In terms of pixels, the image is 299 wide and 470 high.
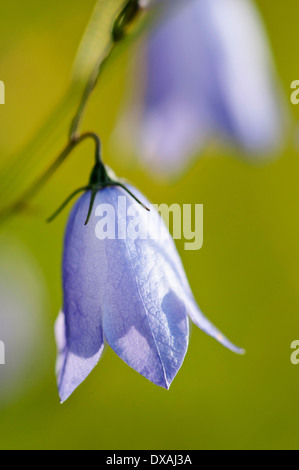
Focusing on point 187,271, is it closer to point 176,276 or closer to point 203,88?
point 203,88

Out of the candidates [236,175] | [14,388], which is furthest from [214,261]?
[14,388]

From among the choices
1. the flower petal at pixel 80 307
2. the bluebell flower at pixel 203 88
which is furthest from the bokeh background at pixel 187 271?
the flower petal at pixel 80 307

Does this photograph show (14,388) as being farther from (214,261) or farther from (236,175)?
(236,175)

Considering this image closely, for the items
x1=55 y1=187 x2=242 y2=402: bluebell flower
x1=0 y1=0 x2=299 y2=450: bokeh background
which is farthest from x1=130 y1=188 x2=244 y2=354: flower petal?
x1=0 y1=0 x2=299 y2=450: bokeh background

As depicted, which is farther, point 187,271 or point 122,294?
point 187,271

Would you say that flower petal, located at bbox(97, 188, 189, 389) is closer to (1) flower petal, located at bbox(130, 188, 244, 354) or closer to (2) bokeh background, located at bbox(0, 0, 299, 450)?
(1) flower petal, located at bbox(130, 188, 244, 354)

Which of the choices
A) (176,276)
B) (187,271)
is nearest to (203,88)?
(187,271)
